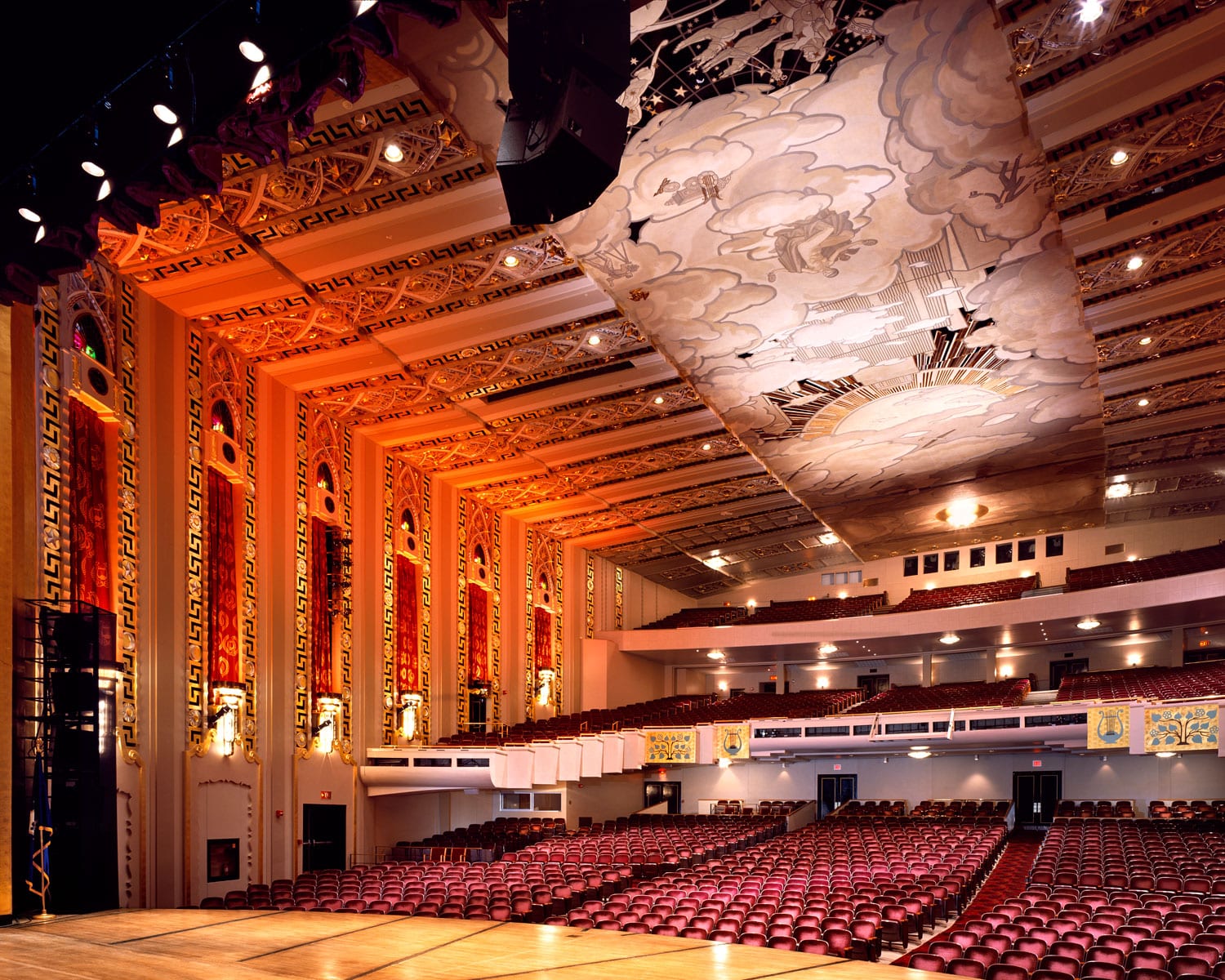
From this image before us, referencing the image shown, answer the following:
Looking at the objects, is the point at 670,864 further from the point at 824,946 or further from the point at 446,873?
the point at 824,946

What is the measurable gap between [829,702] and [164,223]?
62.3 ft

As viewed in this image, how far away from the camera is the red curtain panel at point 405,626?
1873 cm

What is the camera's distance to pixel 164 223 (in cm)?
1124

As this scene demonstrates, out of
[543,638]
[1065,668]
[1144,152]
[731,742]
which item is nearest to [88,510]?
[1144,152]

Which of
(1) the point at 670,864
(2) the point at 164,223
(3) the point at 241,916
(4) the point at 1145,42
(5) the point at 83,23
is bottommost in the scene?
(1) the point at 670,864

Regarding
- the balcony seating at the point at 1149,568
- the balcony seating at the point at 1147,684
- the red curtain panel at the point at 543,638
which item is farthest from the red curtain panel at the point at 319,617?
the balcony seating at the point at 1149,568

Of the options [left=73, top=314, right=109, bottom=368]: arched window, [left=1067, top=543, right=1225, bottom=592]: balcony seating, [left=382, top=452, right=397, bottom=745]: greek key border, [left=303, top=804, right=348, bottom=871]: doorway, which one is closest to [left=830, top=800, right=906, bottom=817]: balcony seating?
[left=1067, top=543, right=1225, bottom=592]: balcony seating

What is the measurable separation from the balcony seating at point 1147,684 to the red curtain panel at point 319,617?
45.7 feet

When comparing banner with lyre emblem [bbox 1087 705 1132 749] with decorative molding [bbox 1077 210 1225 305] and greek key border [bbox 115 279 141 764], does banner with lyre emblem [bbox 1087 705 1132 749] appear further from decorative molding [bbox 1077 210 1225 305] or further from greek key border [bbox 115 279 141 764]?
greek key border [bbox 115 279 141 764]

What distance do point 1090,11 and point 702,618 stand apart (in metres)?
22.7

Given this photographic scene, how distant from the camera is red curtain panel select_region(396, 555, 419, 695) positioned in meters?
18.7

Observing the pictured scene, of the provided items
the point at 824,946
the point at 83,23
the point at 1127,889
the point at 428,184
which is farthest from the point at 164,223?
the point at 1127,889

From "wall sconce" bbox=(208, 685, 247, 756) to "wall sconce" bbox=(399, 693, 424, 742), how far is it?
5.01 m

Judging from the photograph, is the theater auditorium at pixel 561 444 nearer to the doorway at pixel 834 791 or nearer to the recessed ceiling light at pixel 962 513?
the recessed ceiling light at pixel 962 513
